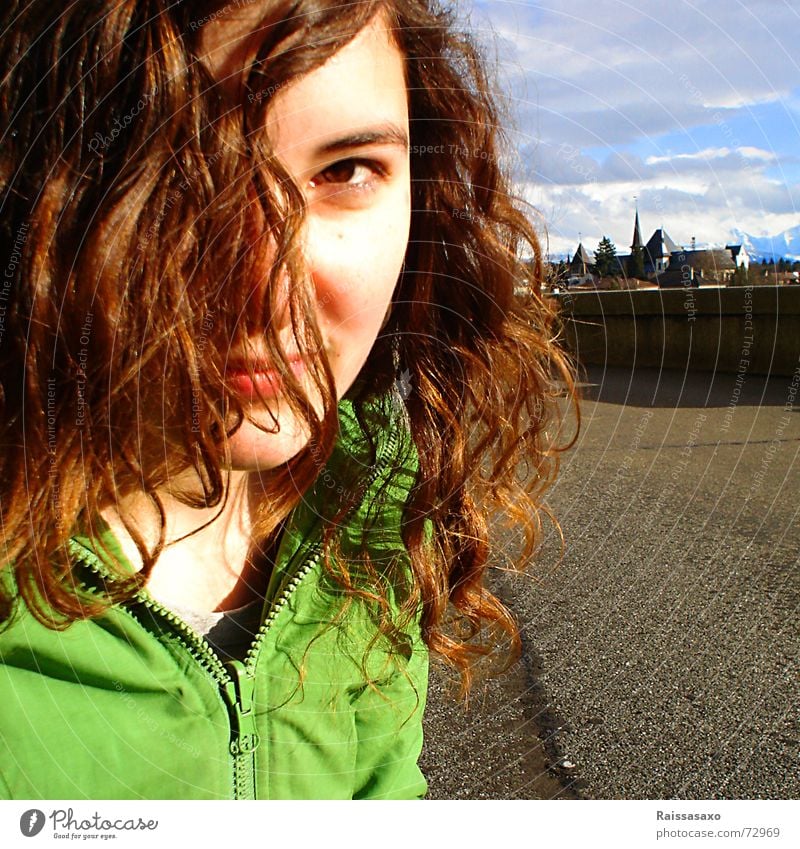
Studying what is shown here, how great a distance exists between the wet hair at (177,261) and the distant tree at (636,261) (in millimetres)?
93

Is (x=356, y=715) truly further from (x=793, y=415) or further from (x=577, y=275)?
(x=793, y=415)

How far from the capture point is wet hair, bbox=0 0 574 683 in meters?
0.49

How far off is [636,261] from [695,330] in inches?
66.8

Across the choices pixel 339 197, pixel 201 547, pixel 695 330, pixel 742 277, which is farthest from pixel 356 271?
pixel 695 330

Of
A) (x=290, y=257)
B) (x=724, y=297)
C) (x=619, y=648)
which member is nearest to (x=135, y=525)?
(x=290, y=257)

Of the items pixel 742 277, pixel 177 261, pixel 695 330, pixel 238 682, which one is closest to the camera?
pixel 177 261

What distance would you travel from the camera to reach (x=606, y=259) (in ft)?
2.65

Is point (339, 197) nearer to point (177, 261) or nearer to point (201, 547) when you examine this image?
point (177, 261)

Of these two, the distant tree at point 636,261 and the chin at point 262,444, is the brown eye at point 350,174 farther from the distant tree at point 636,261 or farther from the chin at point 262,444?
the distant tree at point 636,261

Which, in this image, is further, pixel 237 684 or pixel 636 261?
pixel 636 261

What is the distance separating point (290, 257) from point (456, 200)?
26cm

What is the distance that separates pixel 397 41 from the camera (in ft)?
1.99
